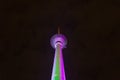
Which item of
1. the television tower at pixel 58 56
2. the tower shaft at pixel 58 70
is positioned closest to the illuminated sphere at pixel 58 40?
the television tower at pixel 58 56

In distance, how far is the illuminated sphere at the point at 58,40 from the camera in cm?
171

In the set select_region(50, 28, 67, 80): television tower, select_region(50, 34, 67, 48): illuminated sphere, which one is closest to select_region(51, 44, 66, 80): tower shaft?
select_region(50, 28, 67, 80): television tower

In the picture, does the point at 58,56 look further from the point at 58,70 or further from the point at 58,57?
the point at 58,70

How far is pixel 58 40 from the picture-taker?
5.58 feet

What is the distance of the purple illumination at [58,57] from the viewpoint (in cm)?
137

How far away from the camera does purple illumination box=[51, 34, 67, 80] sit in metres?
1.37

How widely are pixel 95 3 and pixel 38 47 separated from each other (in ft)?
1.40

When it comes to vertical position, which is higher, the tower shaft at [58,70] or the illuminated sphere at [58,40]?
the illuminated sphere at [58,40]

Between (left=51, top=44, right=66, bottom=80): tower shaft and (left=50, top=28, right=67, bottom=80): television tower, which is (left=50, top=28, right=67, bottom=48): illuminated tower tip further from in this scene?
(left=51, top=44, right=66, bottom=80): tower shaft

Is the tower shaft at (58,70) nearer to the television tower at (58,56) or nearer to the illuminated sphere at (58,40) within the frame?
the television tower at (58,56)

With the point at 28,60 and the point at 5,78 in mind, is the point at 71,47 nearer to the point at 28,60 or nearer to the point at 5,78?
the point at 28,60

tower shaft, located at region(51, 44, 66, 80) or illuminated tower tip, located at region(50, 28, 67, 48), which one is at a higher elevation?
illuminated tower tip, located at region(50, 28, 67, 48)

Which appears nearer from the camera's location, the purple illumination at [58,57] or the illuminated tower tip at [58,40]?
the purple illumination at [58,57]

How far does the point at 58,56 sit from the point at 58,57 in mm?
11
